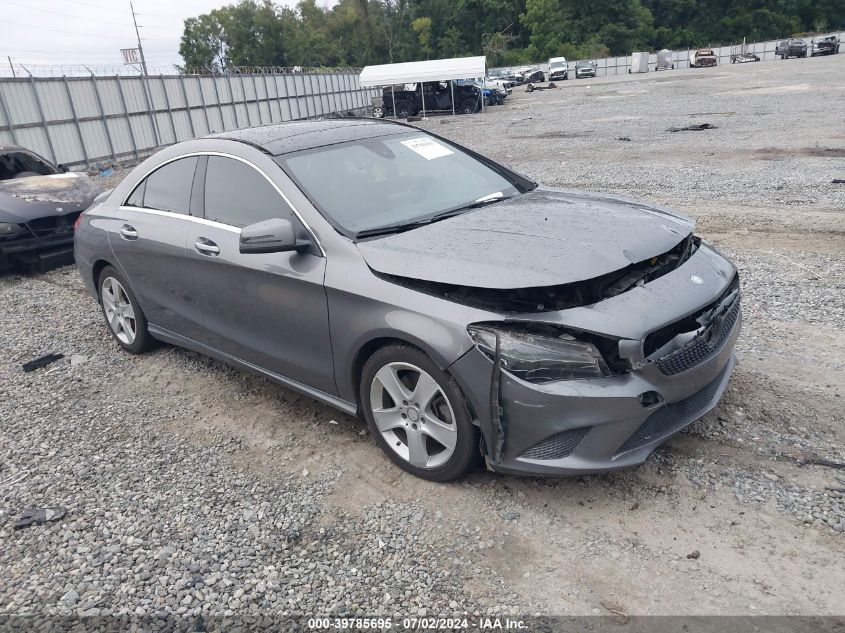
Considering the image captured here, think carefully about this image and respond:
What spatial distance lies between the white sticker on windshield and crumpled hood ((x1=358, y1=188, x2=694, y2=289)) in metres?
0.74

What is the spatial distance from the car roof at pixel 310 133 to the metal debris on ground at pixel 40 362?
246cm

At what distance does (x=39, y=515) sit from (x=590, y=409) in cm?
281

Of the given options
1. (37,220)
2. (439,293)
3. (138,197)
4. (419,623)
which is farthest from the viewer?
(37,220)

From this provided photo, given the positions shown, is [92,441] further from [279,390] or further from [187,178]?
[187,178]

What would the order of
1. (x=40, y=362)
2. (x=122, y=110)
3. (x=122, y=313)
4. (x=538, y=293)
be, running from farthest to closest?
(x=122, y=110)
(x=40, y=362)
(x=122, y=313)
(x=538, y=293)

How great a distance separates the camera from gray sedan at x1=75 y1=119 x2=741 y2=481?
Answer: 9.46ft

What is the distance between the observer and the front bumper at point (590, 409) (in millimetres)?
2834

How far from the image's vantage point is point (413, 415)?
130 inches

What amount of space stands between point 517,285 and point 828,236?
5.69m

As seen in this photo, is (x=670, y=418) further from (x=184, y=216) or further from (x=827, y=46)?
(x=827, y=46)

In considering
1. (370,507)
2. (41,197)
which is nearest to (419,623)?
(370,507)

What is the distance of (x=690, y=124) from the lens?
18672mm

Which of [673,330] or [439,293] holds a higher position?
[439,293]

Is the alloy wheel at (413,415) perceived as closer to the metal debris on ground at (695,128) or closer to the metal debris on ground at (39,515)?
the metal debris on ground at (39,515)
